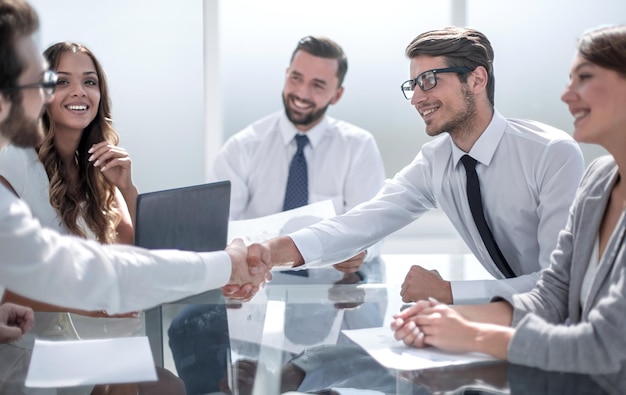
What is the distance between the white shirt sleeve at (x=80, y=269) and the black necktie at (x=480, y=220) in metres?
1.03

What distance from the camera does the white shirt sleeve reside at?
136 centimetres

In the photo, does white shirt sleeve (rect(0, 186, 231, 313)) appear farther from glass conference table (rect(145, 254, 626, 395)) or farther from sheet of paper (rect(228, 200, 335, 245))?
sheet of paper (rect(228, 200, 335, 245))

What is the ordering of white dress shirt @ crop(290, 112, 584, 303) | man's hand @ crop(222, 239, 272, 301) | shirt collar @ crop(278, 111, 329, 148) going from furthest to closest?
1. shirt collar @ crop(278, 111, 329, 148)
2. white dress shirt @ crop(290, 112, 584, 303)
3. man's hand @ crop(222, 239, 272, 301)

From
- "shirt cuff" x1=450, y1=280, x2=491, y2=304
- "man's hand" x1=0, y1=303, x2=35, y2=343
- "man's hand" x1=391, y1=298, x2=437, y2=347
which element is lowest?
"man's hand" x1=0, y1=303, x2=35, y2=343

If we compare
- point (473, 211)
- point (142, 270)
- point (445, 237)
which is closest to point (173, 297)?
point (142, 270)

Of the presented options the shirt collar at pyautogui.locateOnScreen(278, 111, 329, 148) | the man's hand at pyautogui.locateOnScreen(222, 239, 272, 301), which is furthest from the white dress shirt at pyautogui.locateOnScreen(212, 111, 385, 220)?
the man's hand at pyautogui.locateOnScreen(222, 239, 272, 301)

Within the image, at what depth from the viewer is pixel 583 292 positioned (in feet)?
5.28

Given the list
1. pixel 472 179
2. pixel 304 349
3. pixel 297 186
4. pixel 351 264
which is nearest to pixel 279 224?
pixel 351 264

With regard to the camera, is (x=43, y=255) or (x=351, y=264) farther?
(x=351, y=264)

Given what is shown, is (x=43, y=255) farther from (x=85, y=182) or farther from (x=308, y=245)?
(x=85, y=182)

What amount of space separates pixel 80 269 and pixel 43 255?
78mm

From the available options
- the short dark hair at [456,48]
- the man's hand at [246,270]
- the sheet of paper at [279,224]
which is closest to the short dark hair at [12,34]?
the man's hand at [246,270]

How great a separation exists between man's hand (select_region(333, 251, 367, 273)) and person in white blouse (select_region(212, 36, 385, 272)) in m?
1.48

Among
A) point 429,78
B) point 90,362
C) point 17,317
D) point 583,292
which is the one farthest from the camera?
point 429,78
